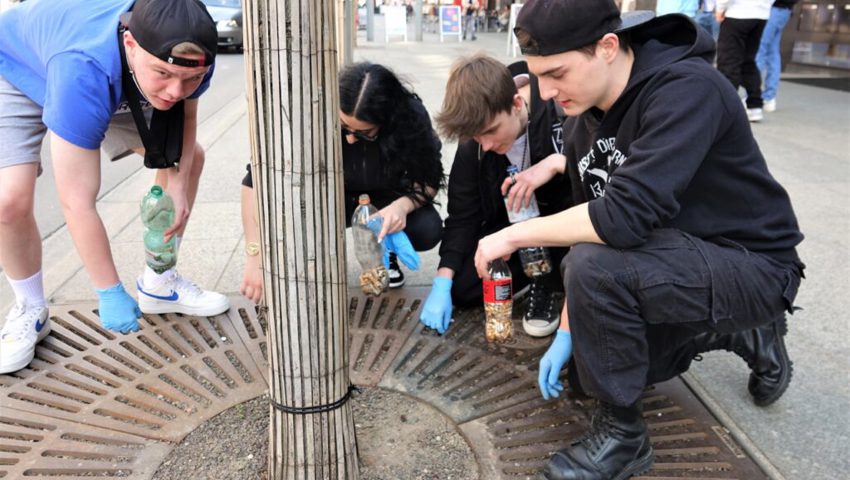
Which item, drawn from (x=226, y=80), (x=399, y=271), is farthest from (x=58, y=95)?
(x=226, y=80)

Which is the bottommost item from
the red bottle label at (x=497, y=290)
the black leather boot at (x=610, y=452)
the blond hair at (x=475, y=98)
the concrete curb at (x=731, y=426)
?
the concrete curb at (x=731, y=426)

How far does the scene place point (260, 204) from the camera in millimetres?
1579

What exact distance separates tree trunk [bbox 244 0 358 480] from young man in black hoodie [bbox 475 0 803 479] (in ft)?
1.91

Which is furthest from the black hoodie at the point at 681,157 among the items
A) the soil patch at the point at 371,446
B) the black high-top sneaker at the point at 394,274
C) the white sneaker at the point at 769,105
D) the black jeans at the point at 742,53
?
the white sneaker at the point at 769,105

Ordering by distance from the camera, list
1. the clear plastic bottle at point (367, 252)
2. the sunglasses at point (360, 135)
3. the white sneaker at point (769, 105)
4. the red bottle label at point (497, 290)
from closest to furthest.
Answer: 1. the red bottle label at point (497, 290)
2. the sunglasses at point (360, 135)
3. the clear plastic bottle at point (367, 252)
4. the white sneaker at point (769, 105)

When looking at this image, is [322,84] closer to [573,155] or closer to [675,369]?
[573,155]

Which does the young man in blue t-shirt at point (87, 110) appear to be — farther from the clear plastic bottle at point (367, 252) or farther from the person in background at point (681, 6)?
the person in background at point (681, 6)

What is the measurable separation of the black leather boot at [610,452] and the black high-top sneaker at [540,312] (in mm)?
722

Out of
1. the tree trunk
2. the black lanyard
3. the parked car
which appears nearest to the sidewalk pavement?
the black lanyard

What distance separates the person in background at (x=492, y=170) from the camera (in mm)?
2469

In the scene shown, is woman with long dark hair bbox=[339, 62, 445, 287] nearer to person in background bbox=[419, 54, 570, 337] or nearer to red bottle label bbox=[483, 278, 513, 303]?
person in background bbox=[419, 54, 570, 337]

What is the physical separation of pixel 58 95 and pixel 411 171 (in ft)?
4.50

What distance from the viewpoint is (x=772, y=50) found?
688 centimetres

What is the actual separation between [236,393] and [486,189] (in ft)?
4.15
